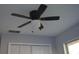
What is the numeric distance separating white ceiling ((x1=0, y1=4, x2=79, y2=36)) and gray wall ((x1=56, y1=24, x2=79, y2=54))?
0.04 m

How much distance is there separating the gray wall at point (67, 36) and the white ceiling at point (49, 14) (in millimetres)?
39

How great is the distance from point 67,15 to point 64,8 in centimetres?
7

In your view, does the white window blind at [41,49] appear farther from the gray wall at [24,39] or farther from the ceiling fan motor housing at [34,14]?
the ceiling fan motor housing at [34,14]

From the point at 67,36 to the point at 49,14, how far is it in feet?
0.90

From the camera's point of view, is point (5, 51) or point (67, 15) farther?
point (67, 15)

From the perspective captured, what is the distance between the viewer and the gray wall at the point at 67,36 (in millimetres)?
1076

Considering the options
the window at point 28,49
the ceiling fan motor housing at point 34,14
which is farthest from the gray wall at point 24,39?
the ceiling fan motor housing at point 34,14

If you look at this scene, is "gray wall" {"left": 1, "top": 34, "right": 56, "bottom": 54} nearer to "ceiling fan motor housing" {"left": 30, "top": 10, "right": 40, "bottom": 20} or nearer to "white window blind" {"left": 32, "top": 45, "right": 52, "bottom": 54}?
"white window blind" {"left": 32, "top": 45, "right": 52, "bottom": 54}

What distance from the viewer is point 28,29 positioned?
3.62ft

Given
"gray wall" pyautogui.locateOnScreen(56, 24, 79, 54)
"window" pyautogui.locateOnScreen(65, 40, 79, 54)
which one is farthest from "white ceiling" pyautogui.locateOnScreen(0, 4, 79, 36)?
"window" pyautogui.locateOnScreen(65, 40, 79, 54)

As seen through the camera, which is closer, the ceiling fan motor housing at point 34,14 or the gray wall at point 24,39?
the gray wall at point 24,39

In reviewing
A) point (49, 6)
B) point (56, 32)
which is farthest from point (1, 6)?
point (56, 32)

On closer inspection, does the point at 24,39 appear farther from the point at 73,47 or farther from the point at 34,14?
the point at 73,47
